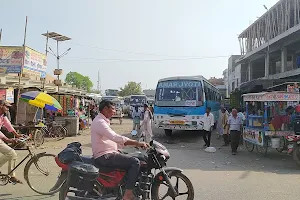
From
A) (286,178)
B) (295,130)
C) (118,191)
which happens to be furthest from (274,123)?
(118,191)

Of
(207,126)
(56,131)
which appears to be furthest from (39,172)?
(56,131)

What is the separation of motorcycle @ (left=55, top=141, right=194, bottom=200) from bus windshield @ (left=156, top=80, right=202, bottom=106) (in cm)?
963

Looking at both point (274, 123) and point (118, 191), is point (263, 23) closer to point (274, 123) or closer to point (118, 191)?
point (274, 123)

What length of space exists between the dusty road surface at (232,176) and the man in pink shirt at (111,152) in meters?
1.67

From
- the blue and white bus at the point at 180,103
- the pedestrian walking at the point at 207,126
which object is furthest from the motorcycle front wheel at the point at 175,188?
the blue and white bus at the point at 180,103

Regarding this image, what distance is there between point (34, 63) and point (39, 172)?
11641 millimetres

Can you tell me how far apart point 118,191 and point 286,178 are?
14.9 feet

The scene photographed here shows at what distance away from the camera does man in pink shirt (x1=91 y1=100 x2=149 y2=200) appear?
13.8 feet

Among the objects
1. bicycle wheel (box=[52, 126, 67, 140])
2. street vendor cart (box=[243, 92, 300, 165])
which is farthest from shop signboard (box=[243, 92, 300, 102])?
bicycle wheel (box=[52, 126, 67, 140])

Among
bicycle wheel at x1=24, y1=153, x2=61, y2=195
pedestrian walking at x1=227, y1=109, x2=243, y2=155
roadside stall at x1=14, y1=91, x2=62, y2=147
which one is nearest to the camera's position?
bicycle wheel at x1=24, y1=153, x2=61, y2=195

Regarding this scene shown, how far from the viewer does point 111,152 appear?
14.2 feet

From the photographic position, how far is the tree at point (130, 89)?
8144 centimetres

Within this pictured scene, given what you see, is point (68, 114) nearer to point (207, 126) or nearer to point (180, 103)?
point (180, 103)

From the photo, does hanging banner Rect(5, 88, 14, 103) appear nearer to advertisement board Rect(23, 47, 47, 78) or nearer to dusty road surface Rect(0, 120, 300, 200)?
advertisement board Rect(23, 47, 47, 78)
